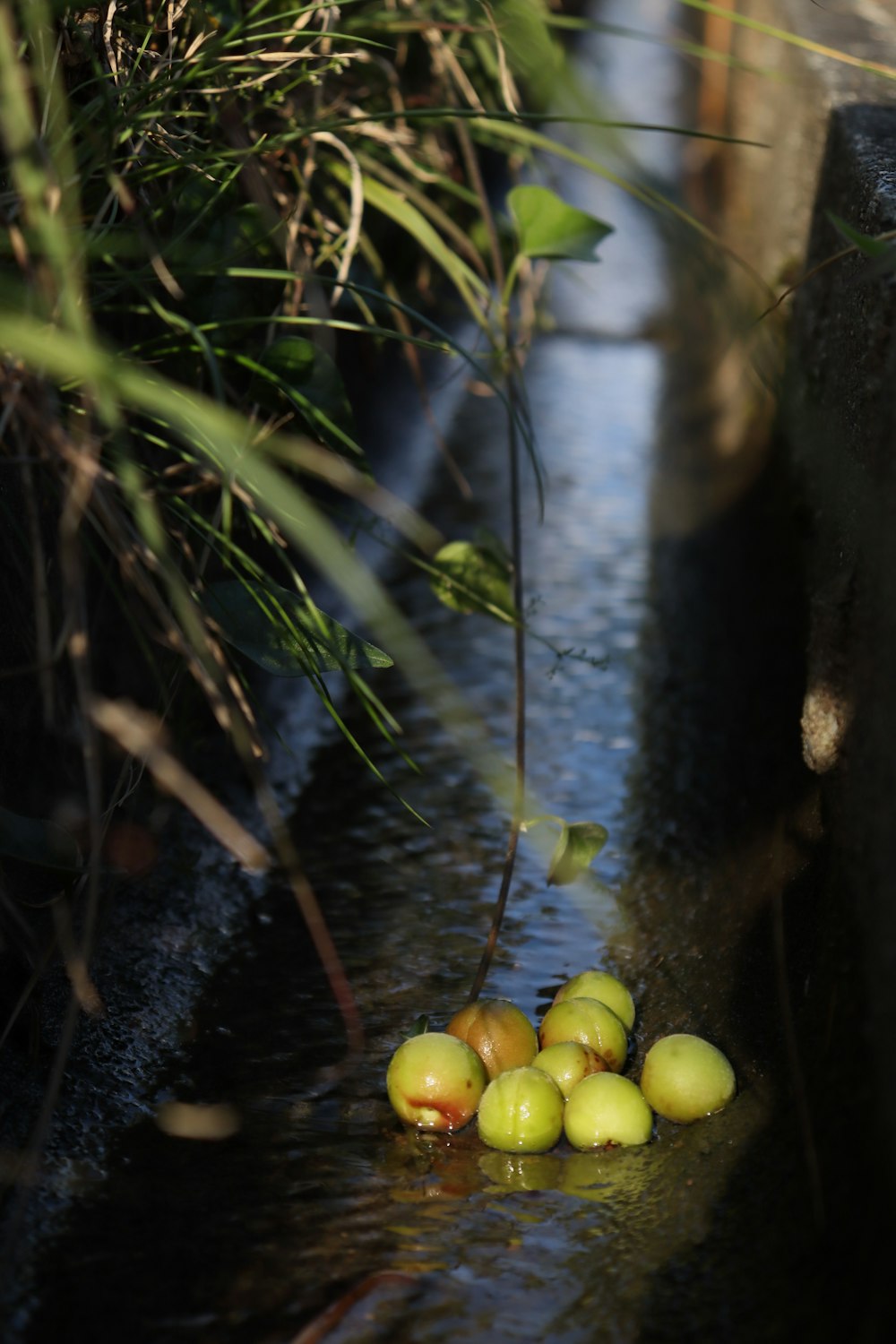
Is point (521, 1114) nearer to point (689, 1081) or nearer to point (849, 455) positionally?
point (689, 1081)

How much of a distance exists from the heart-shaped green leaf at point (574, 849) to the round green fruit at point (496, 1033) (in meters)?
0.14

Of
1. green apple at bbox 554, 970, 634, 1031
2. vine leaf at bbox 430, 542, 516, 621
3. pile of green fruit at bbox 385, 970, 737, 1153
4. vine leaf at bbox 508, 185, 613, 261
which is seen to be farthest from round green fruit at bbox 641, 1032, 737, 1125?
vine leaf at bbox 508, 185, 613, 261

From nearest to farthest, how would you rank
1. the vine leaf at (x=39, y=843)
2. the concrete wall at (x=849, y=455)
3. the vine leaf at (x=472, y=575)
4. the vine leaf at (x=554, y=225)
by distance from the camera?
1. the concrete wall at (x=849, y=455)
2. the vine leaf at (x=39, y=843)
3. the vine leaf at (x=554, y=225)
4. the vine leaf at (x=472, y=575)

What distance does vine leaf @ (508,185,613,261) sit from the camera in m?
1.42

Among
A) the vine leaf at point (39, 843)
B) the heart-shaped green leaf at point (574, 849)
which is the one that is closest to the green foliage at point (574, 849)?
the heart-shaped green leaf at point (574, 849)

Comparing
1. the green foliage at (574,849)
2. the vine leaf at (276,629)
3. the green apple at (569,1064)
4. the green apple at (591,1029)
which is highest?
the vine leaf at (276,629)

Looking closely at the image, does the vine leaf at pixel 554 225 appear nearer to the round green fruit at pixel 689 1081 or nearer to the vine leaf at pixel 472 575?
the vine leaf at pixel 472 575

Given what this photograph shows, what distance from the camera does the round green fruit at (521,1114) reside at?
111 centimetres

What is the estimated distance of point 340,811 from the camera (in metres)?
1.71

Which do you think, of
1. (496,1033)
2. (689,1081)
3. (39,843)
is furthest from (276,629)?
(689,1081)

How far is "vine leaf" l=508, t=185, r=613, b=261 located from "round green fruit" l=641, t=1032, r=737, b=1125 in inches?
31.8

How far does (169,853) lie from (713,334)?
2.45 metres

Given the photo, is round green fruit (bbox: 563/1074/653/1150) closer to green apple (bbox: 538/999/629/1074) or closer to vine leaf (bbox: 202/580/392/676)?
green apple (bbox: 538/999/629/1074)

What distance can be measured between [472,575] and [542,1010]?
1.73 ft
